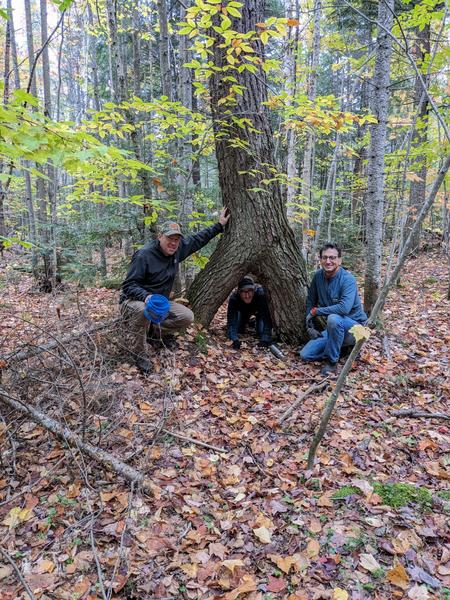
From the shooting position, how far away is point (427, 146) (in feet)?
25.2

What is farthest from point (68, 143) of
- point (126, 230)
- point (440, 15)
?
point (440, 15)

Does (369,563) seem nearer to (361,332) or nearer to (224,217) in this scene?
(361,332)

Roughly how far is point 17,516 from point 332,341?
394cm

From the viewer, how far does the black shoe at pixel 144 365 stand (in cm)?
464

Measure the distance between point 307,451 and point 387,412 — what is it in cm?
119

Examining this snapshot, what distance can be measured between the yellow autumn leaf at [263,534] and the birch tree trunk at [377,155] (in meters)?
4.24

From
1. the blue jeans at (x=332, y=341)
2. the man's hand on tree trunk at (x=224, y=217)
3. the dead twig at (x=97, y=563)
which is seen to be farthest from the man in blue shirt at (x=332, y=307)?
the dead twig at (x=97, y=563)

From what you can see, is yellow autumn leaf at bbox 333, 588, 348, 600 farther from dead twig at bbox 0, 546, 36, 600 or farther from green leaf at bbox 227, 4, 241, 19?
green leaf at bbox 227, 4, 241, 19

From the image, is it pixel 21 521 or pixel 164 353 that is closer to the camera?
pixel 21 521

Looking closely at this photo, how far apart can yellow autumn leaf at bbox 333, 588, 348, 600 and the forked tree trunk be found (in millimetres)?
3682

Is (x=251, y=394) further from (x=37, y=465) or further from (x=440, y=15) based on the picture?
(x=440, y=15)

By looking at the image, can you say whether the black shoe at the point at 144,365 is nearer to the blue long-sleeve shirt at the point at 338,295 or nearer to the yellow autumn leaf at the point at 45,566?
the yellow autumn leaf at the point at 45,566

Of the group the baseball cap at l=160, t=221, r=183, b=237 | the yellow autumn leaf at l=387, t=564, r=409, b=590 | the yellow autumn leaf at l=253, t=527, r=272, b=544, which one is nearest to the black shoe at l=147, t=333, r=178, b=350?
the baseball cap at l=160, t=221, r=183, b=237

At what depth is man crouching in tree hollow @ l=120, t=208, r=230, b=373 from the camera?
4770 mm
